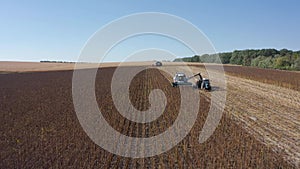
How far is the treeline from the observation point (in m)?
58.9

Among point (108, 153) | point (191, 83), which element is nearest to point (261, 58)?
point (191, 83)

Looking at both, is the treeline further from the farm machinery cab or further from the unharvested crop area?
the unharvested crop area

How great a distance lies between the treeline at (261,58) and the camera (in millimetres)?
58938

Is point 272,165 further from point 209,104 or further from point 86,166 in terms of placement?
point 209,104

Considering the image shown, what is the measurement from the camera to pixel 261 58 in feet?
247

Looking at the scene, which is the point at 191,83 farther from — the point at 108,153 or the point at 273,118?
the point at 108,153

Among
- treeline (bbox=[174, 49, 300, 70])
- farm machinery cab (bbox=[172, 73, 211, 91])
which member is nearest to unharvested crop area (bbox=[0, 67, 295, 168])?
farm machinery cab (bbox=[172, 73, 211, 91])

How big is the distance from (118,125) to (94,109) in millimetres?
3588

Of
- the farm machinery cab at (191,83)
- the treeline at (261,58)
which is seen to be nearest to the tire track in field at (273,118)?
the farm machinery cab at (191,83)

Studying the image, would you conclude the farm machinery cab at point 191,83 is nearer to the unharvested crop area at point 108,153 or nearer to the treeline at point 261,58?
the unharvested crop area at point 108,153

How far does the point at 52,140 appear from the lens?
853 centimetres

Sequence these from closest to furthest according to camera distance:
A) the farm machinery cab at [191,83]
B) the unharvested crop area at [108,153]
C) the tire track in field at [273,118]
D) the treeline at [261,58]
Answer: the unharvested crop area at [108,153] → the tire track in field at [273,118] → the farm machinery cab at [191,83] → the treeline at [261,58]

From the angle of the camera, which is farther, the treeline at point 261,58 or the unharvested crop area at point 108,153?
the treeline at point 261,58

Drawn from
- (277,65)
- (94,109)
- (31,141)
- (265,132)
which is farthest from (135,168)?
(277,65)
